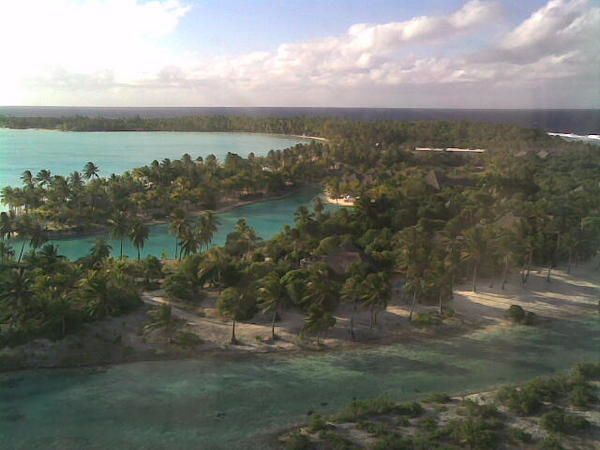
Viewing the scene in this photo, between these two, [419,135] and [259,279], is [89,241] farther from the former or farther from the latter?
[419,135]

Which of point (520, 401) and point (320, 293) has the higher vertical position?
point (320, 293)

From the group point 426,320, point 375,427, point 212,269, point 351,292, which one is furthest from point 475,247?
point 375,427

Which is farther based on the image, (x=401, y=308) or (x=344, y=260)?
(x=344, y=260)

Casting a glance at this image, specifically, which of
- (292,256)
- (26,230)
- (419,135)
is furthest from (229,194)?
(419,135)

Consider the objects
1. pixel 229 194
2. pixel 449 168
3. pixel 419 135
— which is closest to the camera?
pixel 229 194

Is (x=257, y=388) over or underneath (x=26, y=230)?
underneath

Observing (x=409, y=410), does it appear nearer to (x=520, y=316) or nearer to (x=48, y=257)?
(x=520, y=316)
